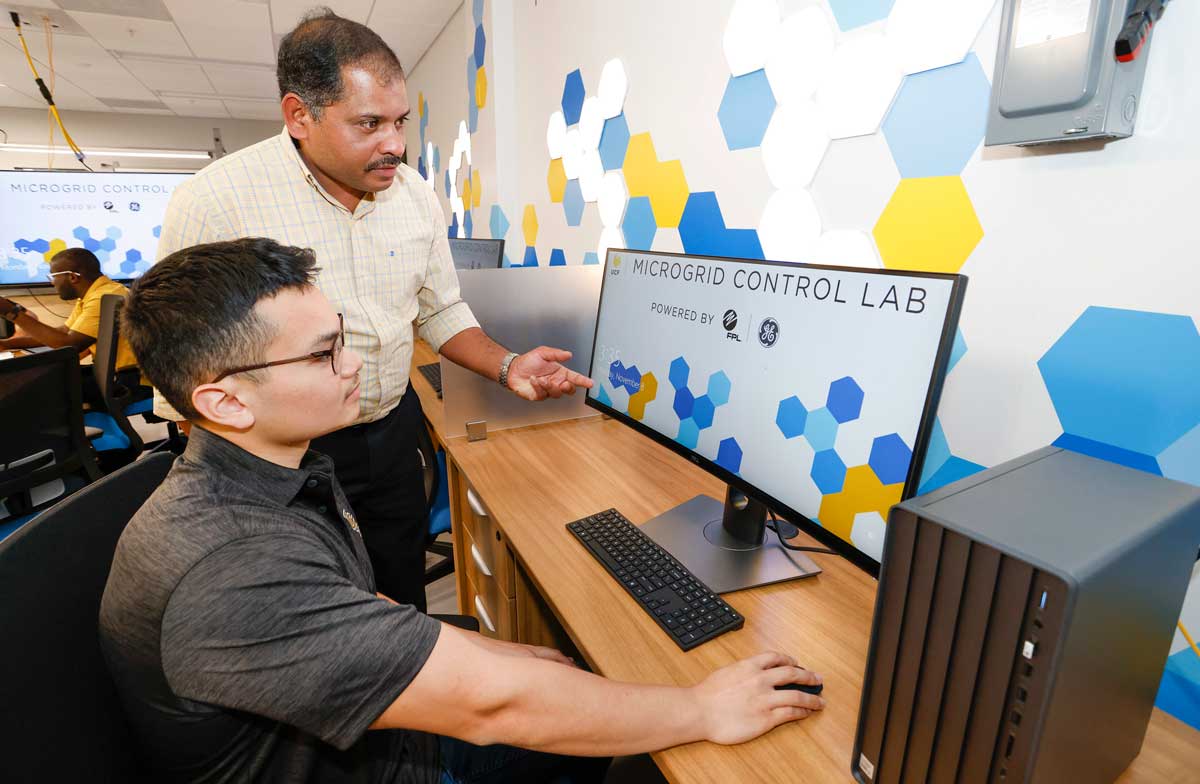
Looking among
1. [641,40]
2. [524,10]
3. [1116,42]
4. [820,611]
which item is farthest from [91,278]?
[1116,42]

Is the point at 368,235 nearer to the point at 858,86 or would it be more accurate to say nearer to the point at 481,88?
the point at 858,86

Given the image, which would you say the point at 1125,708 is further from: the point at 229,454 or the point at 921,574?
the point at 229,454

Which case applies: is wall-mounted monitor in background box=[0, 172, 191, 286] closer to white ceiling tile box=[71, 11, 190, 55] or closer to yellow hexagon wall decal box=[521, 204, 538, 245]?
white ceiling tile box=[71, 11, 190, 55]

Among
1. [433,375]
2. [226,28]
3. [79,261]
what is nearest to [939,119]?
[433,375]

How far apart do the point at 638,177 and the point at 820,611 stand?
134 cm

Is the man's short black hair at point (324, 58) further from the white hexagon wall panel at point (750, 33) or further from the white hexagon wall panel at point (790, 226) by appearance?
the white hexagon wall panel at point (790, 226)

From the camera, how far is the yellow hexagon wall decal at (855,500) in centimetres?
76

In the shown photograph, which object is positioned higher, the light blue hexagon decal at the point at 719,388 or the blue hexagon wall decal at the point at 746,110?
the blue hexagon wall decal at the point at 746,110

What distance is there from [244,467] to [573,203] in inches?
66.0

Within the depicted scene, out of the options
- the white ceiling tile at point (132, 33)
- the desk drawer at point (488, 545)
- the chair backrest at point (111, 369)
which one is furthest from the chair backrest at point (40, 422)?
the white ceiling tile at point (132, 33)

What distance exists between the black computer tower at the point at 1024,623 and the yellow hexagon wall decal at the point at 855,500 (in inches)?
6.5

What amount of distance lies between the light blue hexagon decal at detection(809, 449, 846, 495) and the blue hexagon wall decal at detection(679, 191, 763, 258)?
66 centimetres

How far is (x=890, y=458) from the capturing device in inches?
29.9

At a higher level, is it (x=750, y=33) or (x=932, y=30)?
(x=750, y=33)
